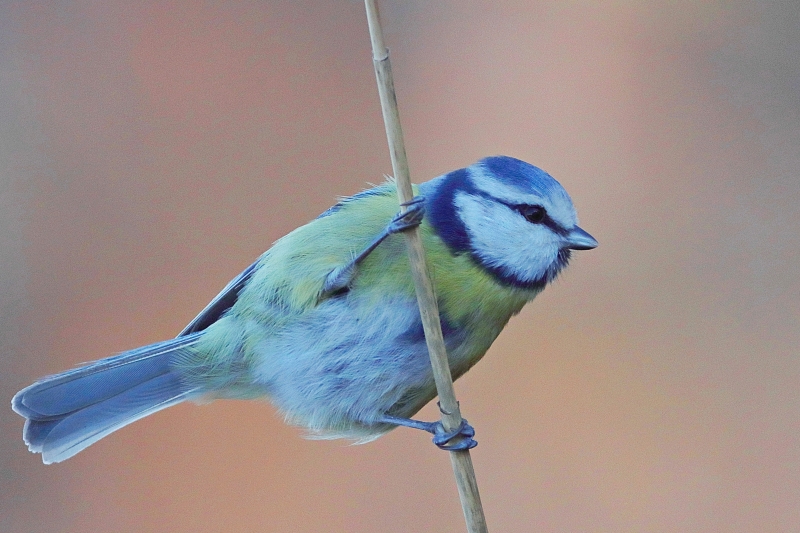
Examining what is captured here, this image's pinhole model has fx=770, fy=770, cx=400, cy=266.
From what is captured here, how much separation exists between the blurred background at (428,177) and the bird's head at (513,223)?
0.94 meters

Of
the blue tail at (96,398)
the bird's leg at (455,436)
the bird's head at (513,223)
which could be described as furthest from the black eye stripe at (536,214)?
the blue tail at (96,398)

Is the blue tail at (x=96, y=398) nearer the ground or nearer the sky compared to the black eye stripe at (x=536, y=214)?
nearer the ground

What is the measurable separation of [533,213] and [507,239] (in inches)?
2.4

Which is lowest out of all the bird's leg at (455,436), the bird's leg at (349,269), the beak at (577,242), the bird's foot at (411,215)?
the bird's leg at (455,436)

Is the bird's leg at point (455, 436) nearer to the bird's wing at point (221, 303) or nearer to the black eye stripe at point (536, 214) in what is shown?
the black eye stripe at point (536, 214)

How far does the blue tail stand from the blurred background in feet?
2.47

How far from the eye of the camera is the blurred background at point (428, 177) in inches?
84.9

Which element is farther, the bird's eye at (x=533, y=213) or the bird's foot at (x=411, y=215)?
the bird's eye at (x=533, y=213)

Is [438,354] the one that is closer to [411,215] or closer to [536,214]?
[411,215]

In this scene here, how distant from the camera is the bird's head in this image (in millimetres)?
1253

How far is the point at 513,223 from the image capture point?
1.25 m

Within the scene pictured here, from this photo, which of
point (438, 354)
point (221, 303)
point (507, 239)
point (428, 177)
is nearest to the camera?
point (438, 354)

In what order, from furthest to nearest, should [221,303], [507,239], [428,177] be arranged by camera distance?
[428,177] → [221,303] → [507,239]

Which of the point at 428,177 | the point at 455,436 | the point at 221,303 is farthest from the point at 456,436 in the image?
the point at 428,177
